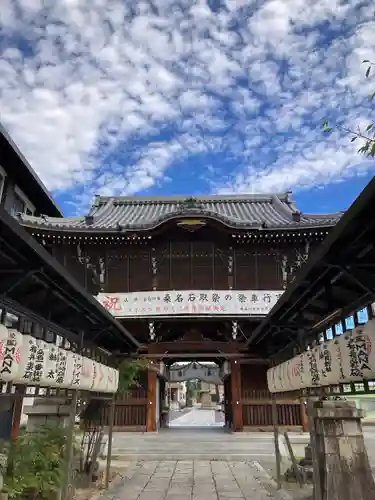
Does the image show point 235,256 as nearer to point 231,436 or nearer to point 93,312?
point 231,436

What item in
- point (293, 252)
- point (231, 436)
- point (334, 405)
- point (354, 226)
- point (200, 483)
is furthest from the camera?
point (293, 252)

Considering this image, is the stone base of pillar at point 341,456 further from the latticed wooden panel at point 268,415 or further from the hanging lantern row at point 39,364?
the latticed wooden panel at point 268,415

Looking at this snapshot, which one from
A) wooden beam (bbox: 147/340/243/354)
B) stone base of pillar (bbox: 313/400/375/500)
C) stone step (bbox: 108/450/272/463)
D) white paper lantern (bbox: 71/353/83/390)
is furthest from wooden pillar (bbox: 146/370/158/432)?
stone base of pillar (bbox: 313/400/375/500)

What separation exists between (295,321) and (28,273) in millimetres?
5218

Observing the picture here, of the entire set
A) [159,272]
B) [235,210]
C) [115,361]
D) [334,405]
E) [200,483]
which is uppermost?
[235,210]

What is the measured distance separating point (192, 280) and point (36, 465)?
12.2 m

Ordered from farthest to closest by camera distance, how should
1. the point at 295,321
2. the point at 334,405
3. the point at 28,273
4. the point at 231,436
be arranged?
the point at 231,436
the point at 295,321
the point at 334,405
the point at 28,273

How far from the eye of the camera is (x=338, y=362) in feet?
17.6

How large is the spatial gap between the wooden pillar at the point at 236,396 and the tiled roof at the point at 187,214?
5903mm

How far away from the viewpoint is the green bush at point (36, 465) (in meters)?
5.45

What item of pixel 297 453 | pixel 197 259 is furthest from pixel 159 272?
pixel 297 453

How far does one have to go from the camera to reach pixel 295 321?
26.4 ft

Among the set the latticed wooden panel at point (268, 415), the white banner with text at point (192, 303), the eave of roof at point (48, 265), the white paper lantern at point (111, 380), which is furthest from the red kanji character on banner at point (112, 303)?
the eave of roof at point (48, 265)

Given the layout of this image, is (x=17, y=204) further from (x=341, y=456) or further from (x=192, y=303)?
(x=341, y=456)
